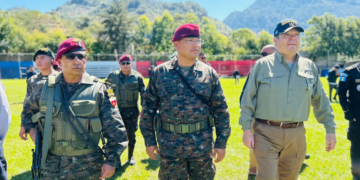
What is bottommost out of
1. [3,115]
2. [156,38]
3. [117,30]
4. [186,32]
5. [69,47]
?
[3,115]

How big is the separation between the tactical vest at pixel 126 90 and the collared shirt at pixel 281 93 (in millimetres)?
2760

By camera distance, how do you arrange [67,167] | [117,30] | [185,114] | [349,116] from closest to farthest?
[67,167], [185,114], [349,116], [117,30]

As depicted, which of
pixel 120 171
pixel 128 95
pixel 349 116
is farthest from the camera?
pixel 128 95

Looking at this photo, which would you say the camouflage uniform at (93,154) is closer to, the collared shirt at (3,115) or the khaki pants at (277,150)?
the collared shirt at (3,115)

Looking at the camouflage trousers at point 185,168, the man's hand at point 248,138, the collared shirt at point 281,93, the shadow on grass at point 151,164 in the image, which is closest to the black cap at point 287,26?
the collared shirt at point 281,93

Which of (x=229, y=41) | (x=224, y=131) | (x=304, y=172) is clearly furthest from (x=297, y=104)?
(x=229, y=41)

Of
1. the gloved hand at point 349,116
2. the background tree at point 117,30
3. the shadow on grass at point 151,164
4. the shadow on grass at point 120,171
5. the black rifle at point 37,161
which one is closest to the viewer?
the black rifle at point 37,161

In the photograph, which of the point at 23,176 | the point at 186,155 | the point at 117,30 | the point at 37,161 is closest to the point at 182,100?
the point at 186,155

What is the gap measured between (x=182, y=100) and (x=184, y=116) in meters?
0.18

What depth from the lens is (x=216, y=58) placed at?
43812mm

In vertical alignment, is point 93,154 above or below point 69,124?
below

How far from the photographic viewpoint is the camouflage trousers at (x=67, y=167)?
7.97ft

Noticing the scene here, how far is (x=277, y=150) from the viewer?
2.90 metres

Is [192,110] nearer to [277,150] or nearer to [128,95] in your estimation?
[277,150]
